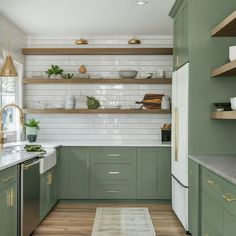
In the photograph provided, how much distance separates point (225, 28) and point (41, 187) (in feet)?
9.09

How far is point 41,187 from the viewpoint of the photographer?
522 cm

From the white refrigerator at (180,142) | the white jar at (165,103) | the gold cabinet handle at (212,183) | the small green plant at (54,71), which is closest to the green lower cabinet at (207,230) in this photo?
the gold cabinet handle at (212,183)

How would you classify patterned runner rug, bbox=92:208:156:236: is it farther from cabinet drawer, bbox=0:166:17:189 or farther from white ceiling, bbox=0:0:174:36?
white ceiling, bbox=0:0:174:36

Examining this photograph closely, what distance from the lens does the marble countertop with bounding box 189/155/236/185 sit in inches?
119

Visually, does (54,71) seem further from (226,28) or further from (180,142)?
(226,28)

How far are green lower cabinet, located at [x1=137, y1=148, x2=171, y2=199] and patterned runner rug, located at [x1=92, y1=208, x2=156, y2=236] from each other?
51cm

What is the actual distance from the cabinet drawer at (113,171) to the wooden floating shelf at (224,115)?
7.45 feet

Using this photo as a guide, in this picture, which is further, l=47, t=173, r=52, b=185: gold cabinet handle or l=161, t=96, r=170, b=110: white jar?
l=161, t=96, r=170, b=110: white jar

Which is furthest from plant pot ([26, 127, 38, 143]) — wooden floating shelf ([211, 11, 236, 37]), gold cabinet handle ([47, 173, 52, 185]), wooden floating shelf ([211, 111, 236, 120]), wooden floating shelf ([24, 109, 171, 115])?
wooden floating shelf ([211, 11, 236, 37])

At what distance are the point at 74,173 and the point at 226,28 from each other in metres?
3.38

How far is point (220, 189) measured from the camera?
3.27m

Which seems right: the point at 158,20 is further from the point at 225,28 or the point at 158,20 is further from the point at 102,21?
the point at 225,28

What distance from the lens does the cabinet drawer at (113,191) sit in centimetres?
658

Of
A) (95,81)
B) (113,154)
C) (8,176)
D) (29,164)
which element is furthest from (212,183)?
(95,81)
